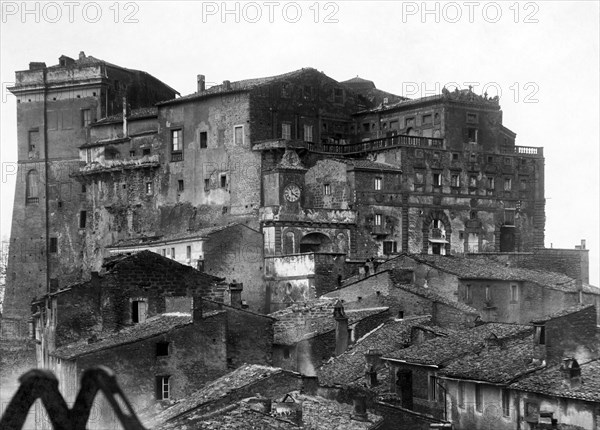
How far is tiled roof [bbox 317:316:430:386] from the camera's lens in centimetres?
3256

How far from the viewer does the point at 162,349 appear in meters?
30.0

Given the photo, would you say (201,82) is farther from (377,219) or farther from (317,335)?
(317,335)

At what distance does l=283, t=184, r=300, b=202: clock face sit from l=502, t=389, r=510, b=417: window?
27.9 metres

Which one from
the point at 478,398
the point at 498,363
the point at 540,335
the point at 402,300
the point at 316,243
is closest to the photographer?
the point at 540,335

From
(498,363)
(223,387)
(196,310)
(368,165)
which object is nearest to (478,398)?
(498,363)

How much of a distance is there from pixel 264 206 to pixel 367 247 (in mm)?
5192

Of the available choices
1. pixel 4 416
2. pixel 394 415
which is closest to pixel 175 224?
pixel 394 415

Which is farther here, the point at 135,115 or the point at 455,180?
the point at 135,115

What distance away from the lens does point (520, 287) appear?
47.2 meters

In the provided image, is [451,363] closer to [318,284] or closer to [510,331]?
[510,331]

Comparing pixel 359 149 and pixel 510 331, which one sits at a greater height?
pixel 359 149

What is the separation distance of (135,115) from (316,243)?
54.7 feet

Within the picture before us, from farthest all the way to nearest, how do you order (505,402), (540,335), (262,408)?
1. (540,335)
2. (505,402)
3. (262,408)

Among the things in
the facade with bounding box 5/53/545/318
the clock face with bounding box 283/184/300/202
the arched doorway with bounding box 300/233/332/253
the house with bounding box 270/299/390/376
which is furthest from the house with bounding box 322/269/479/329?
the clock face with bounding box 283/184/300/202
